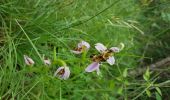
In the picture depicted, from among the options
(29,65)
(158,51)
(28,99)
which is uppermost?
(29,65)

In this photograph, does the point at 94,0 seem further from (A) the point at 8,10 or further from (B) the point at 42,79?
(B) the point at 42,79

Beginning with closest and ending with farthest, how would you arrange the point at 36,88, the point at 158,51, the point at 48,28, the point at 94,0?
the point at 36,88 → the point at 48,28 → the point at 94,0 → the point at 158,51

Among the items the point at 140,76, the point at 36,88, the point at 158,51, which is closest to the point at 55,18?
the point at 36,88

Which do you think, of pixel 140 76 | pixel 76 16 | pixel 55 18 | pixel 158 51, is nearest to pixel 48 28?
pixel 55 18

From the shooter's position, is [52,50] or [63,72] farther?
[52,50]

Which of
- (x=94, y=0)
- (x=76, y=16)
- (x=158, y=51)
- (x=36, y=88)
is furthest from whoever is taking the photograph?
(x=158, y=51)

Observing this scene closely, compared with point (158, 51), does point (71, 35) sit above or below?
above

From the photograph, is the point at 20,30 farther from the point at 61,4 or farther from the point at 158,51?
the point at 158,51

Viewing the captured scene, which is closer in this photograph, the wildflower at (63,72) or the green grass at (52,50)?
the wildflower at (63,72)

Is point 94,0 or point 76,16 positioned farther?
point 94,0

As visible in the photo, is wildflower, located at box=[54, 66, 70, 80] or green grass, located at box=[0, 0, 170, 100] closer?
wildflower, located at box=[54, 66, 70, 80]
